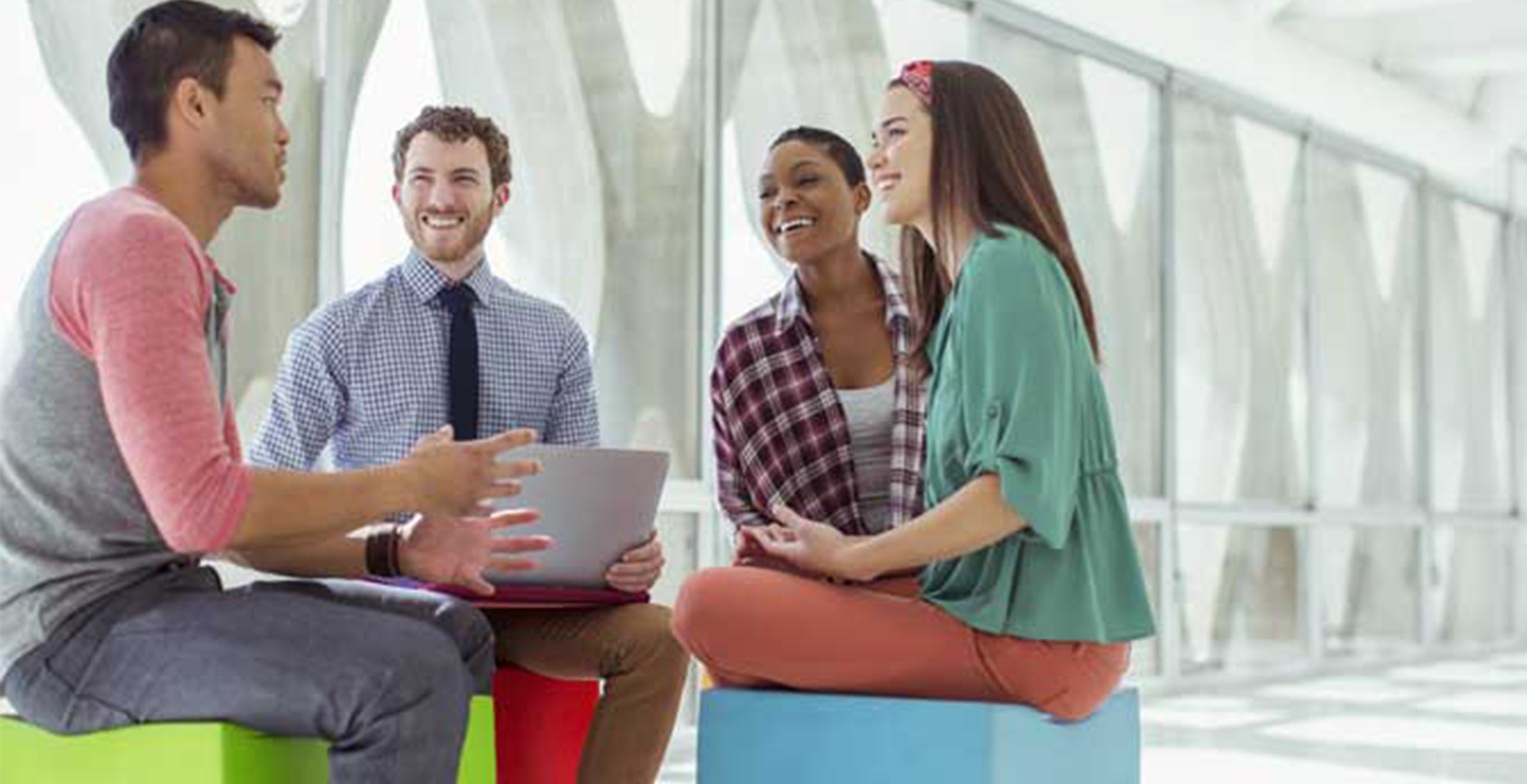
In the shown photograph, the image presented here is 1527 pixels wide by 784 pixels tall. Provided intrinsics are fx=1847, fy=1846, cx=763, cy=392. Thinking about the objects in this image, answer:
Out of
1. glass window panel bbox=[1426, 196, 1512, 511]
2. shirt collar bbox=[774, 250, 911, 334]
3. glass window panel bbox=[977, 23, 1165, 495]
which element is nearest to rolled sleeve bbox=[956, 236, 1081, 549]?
shirt collar bbox=[774, 250, 911, 334]

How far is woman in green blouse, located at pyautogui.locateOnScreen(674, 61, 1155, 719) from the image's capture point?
239 cm

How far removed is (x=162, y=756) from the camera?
2027mm

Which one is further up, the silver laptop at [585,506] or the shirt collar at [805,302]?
the shirt collar at [805,302]

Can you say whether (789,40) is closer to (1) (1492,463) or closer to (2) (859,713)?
(2) (859,713)

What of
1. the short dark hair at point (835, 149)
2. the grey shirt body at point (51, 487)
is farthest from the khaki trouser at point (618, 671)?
the short dark hair at point (835, 149)

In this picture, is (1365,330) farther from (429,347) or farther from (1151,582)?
(429,347)

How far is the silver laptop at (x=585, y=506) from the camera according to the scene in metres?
2.50

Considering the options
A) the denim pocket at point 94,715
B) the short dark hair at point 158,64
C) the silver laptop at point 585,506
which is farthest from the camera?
the silver laptop at point 585,506

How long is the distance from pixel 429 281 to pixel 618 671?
79 cm

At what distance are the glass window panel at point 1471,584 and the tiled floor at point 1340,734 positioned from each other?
1902mm

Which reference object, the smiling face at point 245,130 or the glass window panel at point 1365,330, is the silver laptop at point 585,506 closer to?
the smiling face at point 245,130

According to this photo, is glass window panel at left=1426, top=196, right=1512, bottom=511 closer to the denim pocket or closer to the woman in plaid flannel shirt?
the woman in plaid flannel shirt

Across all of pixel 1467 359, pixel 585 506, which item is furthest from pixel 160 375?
pixel 1467 359

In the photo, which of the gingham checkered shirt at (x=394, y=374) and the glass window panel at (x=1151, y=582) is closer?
the gingham checkered shirt at (x=394, y=374)
